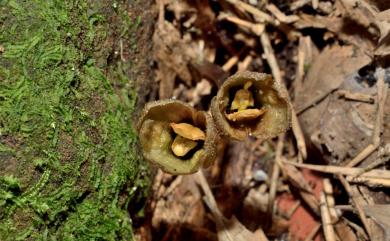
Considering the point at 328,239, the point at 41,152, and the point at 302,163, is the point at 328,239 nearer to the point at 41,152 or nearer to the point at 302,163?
the point at 302,163

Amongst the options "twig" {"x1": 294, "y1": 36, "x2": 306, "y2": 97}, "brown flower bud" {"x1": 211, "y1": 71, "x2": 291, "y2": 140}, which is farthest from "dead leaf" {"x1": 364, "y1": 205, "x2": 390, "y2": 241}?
"twig" {"x1": 294, "y1": 36, "x2": 306, "y2": 97}

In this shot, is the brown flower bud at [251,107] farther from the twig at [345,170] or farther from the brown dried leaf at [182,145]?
the twig at [345,170]

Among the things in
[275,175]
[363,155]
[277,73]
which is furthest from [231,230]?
[277,73]

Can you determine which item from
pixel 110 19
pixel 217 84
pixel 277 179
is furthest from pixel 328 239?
pixel 110 19

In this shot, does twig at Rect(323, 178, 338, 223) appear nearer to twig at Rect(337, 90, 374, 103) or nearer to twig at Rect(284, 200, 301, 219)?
twig at Rect(284, 200, 301, 219)

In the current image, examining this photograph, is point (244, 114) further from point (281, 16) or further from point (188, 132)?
point (281, 16)

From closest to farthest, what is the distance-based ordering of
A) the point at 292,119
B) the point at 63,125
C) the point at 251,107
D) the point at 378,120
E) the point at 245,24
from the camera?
1. the point at 63,125
2. the point at 251,107
3. the point at 378,120
4. the point at 292,119
5. the point at 245,24
